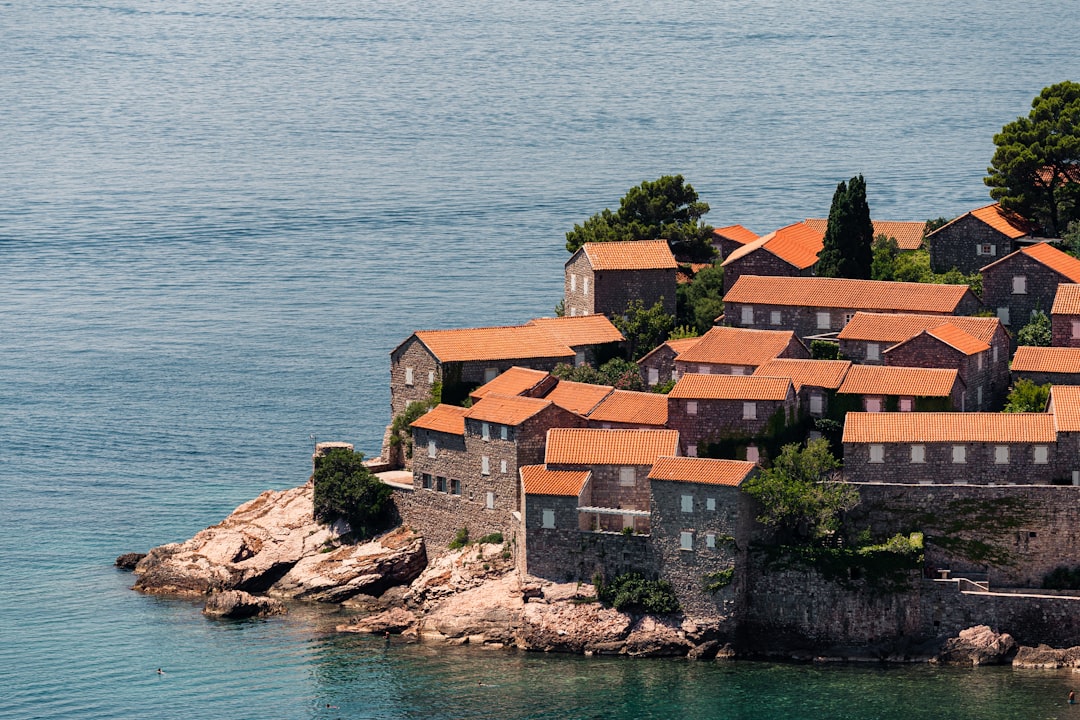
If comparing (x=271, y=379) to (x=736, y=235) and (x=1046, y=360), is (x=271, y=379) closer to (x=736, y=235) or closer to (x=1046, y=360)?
(x=736, y=235)

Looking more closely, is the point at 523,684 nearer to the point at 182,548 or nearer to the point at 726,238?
the point at 182,548

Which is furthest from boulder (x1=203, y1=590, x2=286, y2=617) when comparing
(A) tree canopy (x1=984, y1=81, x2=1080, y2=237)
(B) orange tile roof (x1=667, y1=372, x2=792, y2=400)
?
(A) tree canopy (x1=984, y1=81, x2=1080, y2=237)

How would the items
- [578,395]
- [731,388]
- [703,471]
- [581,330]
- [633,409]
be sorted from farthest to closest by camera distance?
1. [581,330]
2. [578,395]
3. [633,409]
4. [731,388]
5. [703,471]

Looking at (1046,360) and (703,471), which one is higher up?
(1046,360)

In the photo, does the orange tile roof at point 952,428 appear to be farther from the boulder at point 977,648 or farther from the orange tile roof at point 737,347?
the orange tile roof at point 737,347

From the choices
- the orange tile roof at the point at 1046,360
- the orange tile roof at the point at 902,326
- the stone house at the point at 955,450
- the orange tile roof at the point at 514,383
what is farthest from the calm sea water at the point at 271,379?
the orange tile roof at the point at 902,326

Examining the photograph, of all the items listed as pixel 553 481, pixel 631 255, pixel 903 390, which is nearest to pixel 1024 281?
pixel 903 390

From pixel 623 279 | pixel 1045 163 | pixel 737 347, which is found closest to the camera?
pixel 737 347
